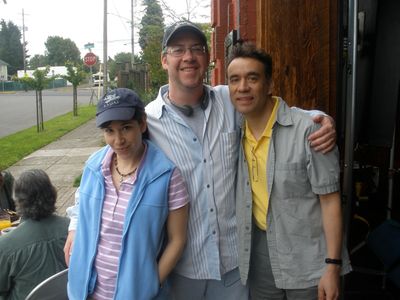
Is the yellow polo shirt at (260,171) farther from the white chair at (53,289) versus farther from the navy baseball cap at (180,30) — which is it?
the white chair at (53,289)

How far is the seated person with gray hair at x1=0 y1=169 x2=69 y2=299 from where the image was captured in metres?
2.90

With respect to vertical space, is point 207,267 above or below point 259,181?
below

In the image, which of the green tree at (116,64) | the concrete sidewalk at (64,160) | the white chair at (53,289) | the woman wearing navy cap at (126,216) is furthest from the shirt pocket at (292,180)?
the green tree at (116,64)

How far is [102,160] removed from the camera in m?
2.06

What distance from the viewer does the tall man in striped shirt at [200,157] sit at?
216cm

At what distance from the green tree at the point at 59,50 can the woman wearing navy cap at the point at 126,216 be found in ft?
325

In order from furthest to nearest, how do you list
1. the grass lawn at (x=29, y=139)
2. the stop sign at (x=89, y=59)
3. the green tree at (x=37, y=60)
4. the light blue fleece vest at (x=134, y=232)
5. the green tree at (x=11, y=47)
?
the green tree at (x=37, y=60)
the green tree at (x=11, y=47)
the stop sign at (x=89, y=59)
the grass lawn at (x=29, y=139)
the light blue fleece vest at (x=134, y=232)

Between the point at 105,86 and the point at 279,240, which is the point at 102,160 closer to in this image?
the point at 279,240

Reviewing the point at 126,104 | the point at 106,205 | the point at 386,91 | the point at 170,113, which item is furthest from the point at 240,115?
the point at 386,91

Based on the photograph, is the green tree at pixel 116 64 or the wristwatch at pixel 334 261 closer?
the wristwatch at pixel 334 261

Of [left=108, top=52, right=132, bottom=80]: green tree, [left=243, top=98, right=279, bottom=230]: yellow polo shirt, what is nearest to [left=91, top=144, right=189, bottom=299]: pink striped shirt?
[left=243, top=98, right=279, bottom=230]: yellow polo shirt

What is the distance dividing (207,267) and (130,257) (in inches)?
16.7

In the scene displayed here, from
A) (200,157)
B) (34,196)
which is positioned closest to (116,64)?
(34,196)

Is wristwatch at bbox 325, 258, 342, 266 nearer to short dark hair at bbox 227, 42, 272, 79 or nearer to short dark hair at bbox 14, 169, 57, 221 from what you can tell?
short dark hair at bbox 227, 42, 272, 79
